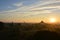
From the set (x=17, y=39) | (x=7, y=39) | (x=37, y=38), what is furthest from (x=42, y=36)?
(x=7, y=39)

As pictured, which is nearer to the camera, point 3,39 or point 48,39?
point 48,39

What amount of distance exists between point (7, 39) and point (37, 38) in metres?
6.44

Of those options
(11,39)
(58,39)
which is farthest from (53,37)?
(11,39)

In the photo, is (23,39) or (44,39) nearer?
(44,39)

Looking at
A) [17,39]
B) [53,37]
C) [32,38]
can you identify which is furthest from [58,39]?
[17,39]

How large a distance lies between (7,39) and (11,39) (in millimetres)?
829

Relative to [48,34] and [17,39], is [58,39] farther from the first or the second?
[17,39]

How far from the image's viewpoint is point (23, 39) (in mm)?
31906

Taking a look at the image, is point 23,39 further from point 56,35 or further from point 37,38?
point 56,35

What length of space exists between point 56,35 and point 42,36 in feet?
9.93

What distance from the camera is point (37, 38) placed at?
3044 cm

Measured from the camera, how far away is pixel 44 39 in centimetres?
2959

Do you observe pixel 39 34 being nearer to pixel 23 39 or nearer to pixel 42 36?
pixel 42 36

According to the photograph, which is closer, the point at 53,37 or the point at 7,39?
the point at 53,37
